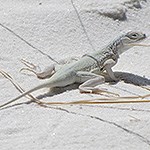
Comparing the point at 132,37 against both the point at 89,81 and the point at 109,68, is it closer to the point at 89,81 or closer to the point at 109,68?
the point at 109,68

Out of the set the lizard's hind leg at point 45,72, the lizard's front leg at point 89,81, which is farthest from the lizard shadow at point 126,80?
the lizard's hind leg at point 45,72

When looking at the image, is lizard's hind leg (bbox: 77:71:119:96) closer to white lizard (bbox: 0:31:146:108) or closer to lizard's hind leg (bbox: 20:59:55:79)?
white lizard (bbox: 0:31:146:108)

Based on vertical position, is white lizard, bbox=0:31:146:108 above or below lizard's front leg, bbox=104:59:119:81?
above

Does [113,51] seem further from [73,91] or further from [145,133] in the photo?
[145,133]

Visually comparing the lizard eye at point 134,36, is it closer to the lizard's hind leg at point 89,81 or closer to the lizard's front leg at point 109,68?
the lizard's front leg at point 109,68

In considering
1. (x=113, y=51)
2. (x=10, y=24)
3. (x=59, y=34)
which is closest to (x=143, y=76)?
(x=113, y=51)

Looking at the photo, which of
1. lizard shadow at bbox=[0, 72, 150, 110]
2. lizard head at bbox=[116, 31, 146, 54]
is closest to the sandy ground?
lizard shadow at bbox=[0, 72, 150, 110]

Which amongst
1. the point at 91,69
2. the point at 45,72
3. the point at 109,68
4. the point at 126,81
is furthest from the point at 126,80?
the point at 45,72
